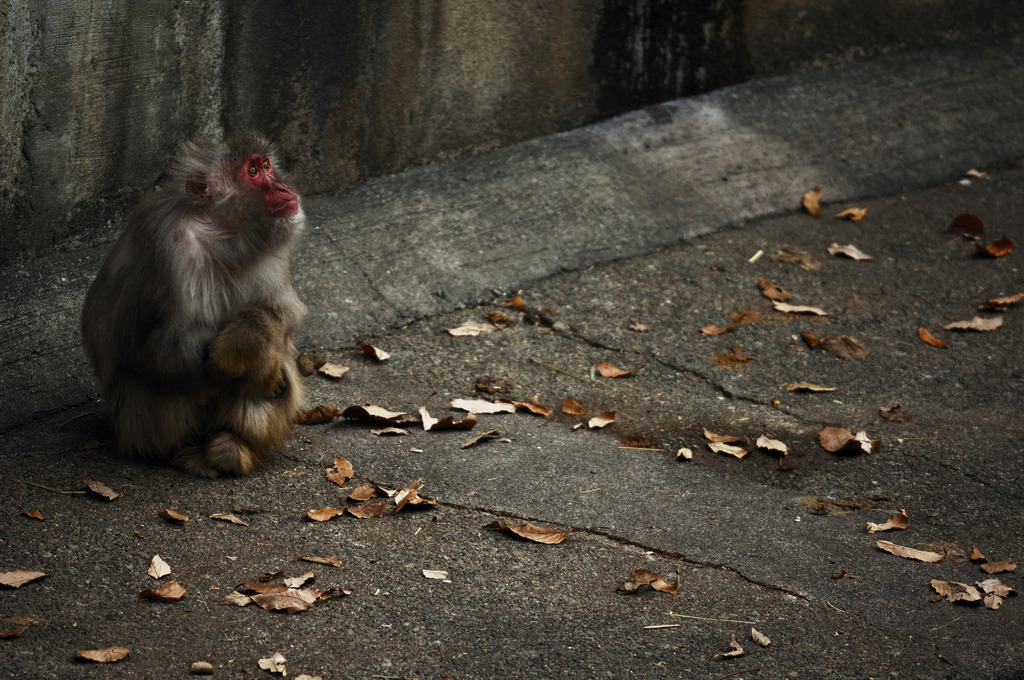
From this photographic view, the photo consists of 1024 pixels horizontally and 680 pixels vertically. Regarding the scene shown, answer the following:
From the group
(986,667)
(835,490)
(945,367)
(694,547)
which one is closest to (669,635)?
(694,547)

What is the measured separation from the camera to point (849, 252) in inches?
232

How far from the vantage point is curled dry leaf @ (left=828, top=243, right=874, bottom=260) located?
231 inches

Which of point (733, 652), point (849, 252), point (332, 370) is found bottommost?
point (733, 652)

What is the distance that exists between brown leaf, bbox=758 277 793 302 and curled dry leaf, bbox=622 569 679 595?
8.02 ft

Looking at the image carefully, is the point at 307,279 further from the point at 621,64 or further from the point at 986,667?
the point at 986,667

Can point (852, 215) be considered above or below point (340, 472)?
above

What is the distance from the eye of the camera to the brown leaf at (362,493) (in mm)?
3807

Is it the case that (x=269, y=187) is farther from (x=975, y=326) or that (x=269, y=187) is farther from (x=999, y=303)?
(x=999, y=303)

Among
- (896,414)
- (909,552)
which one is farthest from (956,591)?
(896,414)

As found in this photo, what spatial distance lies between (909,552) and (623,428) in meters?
1.27

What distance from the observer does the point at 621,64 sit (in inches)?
251

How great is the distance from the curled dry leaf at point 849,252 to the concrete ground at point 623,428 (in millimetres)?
51

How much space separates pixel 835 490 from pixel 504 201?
255cm

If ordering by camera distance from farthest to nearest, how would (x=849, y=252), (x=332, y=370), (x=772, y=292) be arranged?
(x=849, y=252) < (x=772, y=292) < (x=332, y=370)
